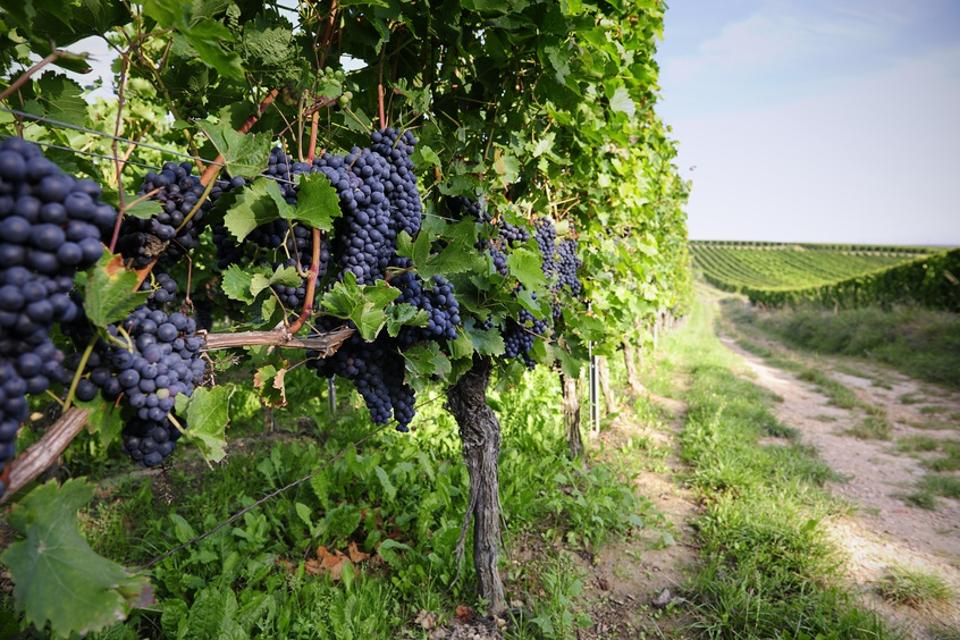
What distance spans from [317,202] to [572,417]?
373 centimetres

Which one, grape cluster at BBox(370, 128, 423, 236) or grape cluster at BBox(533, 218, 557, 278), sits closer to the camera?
grape cluster at BBox(370, 128, 423, 236)

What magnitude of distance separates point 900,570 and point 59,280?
4639 millimetres

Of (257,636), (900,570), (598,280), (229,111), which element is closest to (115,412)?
(229,111)

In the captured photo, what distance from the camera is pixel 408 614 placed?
9.13 feet

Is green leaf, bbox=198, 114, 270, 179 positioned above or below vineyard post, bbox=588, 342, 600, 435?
above

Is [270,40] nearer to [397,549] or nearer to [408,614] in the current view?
[408,614]

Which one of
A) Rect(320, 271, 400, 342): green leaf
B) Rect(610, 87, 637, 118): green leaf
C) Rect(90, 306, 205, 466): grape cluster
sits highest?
Rect(610, 87, 637, 118): green leaf

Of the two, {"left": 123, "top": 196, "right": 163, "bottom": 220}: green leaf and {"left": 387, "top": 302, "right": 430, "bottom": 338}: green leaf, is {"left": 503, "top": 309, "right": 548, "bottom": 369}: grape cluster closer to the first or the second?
{"left": 387, "top": 302, "right": 430, "bottom": 338}: green leaf

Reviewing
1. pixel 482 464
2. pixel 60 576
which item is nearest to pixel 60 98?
pixel 60 576

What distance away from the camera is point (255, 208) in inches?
49.9

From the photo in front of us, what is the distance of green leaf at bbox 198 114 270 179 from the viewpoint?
3.90ft

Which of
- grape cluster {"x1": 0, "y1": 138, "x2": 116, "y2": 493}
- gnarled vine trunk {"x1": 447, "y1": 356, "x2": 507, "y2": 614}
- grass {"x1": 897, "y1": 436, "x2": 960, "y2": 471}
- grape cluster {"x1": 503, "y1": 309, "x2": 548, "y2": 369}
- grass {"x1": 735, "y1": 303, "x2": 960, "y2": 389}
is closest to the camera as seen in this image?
grape cluster {"x1": 0, "y1": 138, "x2": 116, "y2": 493}

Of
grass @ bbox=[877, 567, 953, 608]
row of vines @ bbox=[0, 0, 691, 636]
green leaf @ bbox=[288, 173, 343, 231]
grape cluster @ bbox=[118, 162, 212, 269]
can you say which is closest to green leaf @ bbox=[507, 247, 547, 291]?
row of vines @ bbox=[0, 0, 691, 636]

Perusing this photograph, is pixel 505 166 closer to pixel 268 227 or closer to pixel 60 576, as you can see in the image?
pixel 268 227
